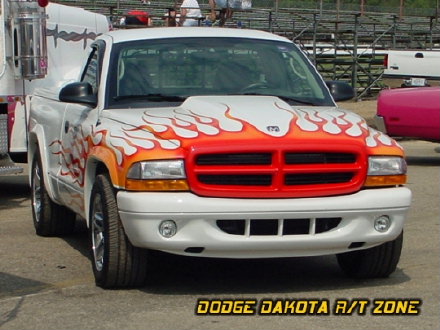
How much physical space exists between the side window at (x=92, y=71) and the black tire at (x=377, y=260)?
7.72 ft

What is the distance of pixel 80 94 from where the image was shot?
26.0 feet

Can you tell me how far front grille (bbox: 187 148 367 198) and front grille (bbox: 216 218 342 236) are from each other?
0.53ft

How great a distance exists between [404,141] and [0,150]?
922cm

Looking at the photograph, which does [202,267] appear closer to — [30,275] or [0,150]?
[30,275]

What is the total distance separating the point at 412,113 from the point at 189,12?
8104 millimetres

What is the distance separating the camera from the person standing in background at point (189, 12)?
20.3 m

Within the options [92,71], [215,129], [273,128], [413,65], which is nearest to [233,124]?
[215,129]

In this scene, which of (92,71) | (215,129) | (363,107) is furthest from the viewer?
(363,107)

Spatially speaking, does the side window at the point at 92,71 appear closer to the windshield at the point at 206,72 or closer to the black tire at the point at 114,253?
the windshield at the point at 206,72

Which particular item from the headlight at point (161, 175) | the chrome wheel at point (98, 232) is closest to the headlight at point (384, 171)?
the headlight at point (161, 175)

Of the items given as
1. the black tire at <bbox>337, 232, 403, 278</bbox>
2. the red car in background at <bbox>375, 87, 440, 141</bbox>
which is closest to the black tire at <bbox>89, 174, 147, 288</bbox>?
the black tire at <bbox>337, 232, 403, 278</bbox>

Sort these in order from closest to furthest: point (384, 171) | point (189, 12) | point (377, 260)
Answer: point (384, 171) → point (377, 260) → point (189, 12)

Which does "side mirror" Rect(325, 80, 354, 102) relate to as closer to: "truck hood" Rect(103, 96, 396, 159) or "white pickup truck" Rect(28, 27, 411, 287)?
"white pickup truck" Rect(28, 27, 411, 287)

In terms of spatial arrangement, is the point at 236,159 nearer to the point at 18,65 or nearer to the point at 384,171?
the point at 384,171
